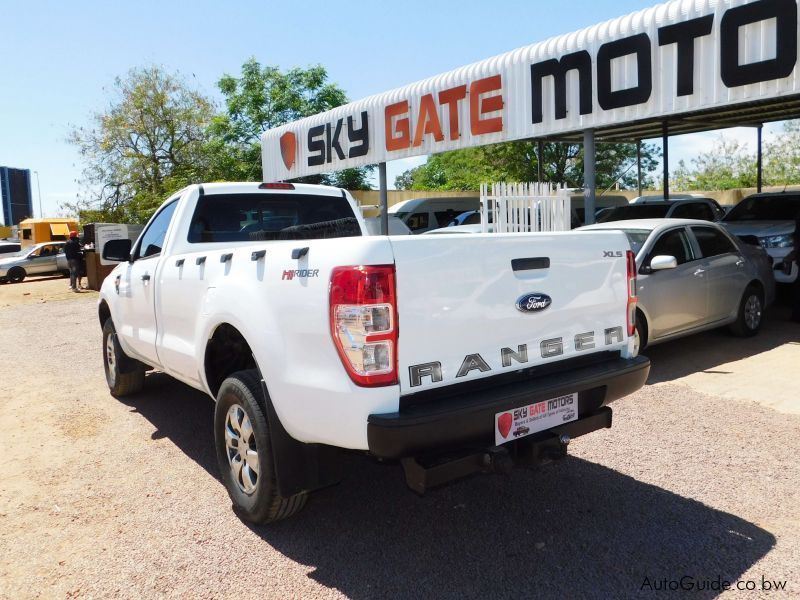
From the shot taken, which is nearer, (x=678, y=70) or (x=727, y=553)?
(x=727, y=553)

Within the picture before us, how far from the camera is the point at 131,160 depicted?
3362cm

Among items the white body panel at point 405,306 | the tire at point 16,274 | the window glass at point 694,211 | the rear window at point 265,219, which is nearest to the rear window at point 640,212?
the window glass at point 694,211

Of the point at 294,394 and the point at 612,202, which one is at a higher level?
the point at 612,202

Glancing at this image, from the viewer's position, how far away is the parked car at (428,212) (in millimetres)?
20112

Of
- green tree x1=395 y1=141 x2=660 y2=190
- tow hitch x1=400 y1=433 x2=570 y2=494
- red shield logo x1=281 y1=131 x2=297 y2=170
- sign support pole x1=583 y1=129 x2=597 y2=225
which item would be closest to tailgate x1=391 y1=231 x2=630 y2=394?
tow hitch x1=400 y1=433 x2=570 y2=494

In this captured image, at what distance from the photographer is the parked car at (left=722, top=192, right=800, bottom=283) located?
10.1m

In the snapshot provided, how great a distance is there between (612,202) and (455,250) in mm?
22026

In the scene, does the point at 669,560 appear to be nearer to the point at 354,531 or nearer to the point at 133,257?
the point at 354,531

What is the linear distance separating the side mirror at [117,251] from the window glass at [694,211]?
11.3 meters

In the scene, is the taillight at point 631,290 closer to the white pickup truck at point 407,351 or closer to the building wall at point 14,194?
the white pickup truck at point 407,351

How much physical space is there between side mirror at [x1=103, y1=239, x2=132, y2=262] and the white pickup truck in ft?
5.45

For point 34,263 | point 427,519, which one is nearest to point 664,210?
point 427,519

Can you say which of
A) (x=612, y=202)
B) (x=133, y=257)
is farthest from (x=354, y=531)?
(x=612, y=202)

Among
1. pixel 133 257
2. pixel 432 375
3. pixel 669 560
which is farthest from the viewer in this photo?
pixel 133 257
